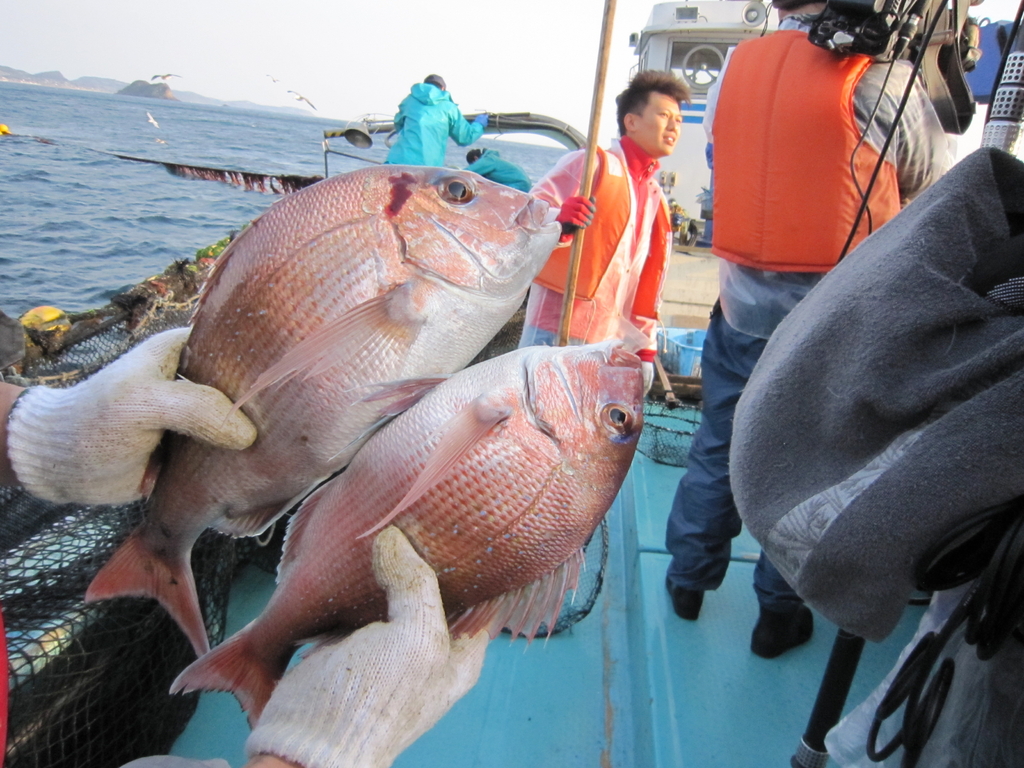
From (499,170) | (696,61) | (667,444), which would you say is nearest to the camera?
(667,444)

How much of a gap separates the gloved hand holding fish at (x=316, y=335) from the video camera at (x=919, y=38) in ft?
5.14

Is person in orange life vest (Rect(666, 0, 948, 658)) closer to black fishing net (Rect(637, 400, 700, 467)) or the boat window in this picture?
black fishing net (Rect(637, 400, 700, 467))

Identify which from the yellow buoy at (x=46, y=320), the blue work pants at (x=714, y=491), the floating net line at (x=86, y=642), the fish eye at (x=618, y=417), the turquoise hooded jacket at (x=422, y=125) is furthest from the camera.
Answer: the turquoise hooded jacket at (x=422, y=125)

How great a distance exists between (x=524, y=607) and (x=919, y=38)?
2269 mm

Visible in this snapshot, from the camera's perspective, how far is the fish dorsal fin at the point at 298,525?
1.31m

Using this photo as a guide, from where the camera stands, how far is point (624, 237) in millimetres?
3400

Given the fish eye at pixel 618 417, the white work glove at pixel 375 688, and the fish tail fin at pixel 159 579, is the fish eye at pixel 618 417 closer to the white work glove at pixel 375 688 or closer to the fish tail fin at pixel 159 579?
the white work glove at pixel 375 688

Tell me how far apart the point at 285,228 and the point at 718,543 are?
1969mm

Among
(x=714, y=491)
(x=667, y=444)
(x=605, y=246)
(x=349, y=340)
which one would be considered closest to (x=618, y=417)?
(x=349, y=340)

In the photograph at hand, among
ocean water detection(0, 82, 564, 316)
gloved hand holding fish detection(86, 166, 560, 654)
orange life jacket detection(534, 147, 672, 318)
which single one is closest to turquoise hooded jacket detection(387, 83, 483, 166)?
ocean water detection(0, 82, 564, 316)

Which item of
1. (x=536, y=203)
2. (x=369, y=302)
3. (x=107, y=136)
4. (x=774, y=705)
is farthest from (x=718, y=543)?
(x=107, y=136)

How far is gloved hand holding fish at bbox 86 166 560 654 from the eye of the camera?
1190 millimetres

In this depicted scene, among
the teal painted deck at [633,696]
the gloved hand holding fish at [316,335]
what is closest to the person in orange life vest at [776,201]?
the teal painted deck at [633,696]

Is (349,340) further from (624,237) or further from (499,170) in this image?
(499,170)
